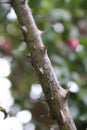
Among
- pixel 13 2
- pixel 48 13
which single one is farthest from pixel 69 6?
pixel 13 2

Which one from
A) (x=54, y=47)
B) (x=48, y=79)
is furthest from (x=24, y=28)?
(x=54, y=47)

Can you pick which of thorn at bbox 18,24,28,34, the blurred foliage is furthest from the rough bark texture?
the blurred foliage

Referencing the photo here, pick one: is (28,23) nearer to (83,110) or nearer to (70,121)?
(70,121)

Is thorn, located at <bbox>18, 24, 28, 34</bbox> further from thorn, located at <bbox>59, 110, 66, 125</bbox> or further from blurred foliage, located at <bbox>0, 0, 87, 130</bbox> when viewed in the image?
blurred foliage, located at <bbox>0, 0, 87, 130</bbox>

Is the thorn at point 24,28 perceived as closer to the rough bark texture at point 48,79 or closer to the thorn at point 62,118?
the rough bark texture at point 48,79

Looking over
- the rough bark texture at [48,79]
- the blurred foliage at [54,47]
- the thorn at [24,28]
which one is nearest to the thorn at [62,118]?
the rough bark texture at [48,79]
